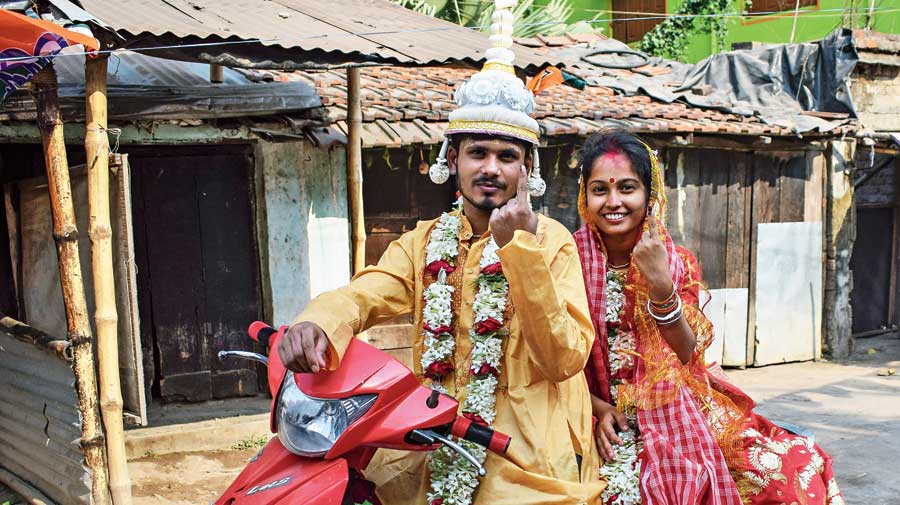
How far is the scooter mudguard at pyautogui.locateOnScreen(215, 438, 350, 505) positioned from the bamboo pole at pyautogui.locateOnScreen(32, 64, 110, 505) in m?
2.91

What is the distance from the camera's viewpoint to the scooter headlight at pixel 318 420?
79.9 inches

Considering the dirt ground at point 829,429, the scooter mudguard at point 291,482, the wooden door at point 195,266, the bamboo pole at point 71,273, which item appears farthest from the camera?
the wooden door at point 195,266

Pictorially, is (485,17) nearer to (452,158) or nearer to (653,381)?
(452,158)

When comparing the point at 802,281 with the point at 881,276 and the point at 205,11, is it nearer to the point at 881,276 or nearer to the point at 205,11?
the point at 881,276

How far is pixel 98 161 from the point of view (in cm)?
466

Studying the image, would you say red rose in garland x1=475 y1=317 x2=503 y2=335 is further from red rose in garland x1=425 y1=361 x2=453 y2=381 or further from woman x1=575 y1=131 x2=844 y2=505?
woman x1=575 y1=131 x2=844 y2=505

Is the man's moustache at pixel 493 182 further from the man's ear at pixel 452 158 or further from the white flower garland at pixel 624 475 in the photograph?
the white flower garland at pixel 624 475

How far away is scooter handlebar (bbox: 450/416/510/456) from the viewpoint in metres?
2.13

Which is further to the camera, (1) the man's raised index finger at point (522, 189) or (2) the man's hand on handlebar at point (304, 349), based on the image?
(1) the man's raised index finger at point (522, 189)

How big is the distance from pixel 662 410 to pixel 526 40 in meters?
10.3

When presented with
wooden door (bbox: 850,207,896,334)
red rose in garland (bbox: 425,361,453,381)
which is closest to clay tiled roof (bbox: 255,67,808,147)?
wooden door (bbox: 850,207,896,334)

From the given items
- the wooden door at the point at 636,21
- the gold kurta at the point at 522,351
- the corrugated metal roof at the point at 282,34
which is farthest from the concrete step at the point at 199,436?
the wooden door at the point at 636,21

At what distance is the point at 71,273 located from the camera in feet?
15.1

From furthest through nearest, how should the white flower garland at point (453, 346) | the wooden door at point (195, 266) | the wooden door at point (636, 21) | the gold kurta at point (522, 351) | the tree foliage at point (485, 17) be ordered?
the wooden door at point (636, 21), the tree foliage at point (485, 17), the wooden door at point (195, 266), the white flower garland at point (453, 346), the gold kurta at point (522, 351)
